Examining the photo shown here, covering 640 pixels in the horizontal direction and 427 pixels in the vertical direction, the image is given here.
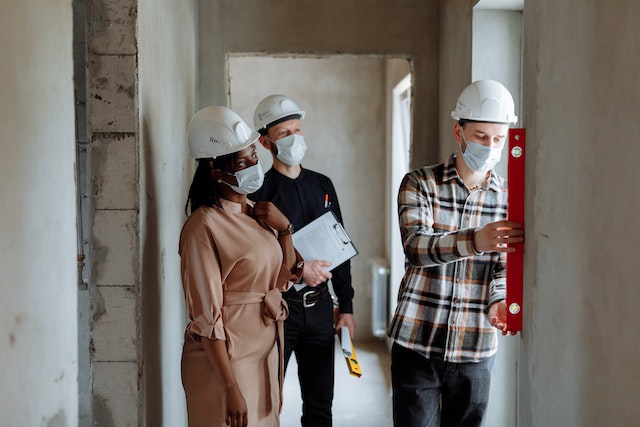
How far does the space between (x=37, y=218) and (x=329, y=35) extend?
221 cm

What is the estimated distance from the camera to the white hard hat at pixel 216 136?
2131 mm

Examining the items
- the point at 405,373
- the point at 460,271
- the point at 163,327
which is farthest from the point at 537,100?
the point at 163,327

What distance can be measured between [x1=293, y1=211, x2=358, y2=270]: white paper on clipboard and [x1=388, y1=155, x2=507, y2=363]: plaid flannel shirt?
0.68 m

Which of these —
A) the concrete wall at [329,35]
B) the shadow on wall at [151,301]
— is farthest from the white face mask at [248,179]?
the concrete wall at [329,35]

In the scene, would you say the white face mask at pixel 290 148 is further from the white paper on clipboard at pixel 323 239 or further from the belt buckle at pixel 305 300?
the belt buckle at pixel 305 300

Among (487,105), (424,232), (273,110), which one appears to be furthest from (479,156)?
(273,110)

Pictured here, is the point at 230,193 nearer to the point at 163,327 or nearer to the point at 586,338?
the point at 163,327

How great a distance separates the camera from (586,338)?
124cm

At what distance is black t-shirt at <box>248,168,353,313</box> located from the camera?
109 inches

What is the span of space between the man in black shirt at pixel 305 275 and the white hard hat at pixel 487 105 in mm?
868

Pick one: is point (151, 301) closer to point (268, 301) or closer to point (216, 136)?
point (268, 301)

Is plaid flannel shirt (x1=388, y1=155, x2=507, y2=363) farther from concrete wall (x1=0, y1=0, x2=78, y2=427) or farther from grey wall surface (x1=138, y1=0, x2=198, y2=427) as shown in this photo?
concrete wall (x1=0, y1=0, x2=78, y2=427)

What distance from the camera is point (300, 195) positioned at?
2.79m

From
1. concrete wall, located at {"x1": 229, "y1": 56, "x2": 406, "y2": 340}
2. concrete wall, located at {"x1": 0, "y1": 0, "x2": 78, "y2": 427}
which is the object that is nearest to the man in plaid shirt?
concrete wall, located at {"x1": 0, "y1": 0, "x2": 78, "y2": 427}
